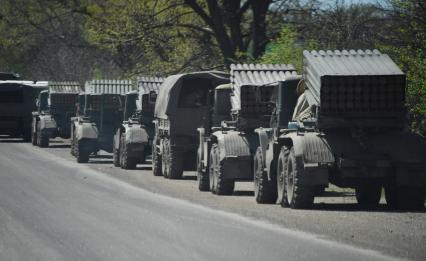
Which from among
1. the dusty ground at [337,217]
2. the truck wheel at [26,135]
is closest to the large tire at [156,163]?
the dusty ground at [337,217]

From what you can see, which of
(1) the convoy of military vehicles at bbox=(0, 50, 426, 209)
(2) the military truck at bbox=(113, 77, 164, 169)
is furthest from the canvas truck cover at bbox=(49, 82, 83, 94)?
(1) the convoy of military vehicles at bbox=(0, 50, 426, 209)

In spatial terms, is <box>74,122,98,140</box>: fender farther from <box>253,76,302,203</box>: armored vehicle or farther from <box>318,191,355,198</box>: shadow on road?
<box>253,76,302,203</box>: armored vehicle

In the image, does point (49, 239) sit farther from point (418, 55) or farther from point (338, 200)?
point (418, 55)

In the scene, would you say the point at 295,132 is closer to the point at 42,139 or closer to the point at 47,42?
the point at 42,139

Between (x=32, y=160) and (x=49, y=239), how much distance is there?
2359 centimetres

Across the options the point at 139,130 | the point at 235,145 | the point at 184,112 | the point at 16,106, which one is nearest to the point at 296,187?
the point at 235,145

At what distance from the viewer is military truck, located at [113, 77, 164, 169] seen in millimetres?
33938

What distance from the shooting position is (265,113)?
24.6 metres

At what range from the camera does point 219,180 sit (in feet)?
80.5

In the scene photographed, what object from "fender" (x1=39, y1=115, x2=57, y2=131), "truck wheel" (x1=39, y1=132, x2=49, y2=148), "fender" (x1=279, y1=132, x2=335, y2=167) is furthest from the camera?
"truck wheel" (x1=39, y1=132, x2=49, y2=148)

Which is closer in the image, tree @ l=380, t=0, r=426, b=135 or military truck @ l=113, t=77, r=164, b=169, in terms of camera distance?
tree @ l=380, t=0, r=426, b=135

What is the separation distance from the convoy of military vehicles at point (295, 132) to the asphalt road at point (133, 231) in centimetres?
102

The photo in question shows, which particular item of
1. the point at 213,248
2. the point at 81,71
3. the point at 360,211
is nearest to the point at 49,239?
the point at 213,248

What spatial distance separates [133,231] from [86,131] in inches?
864
